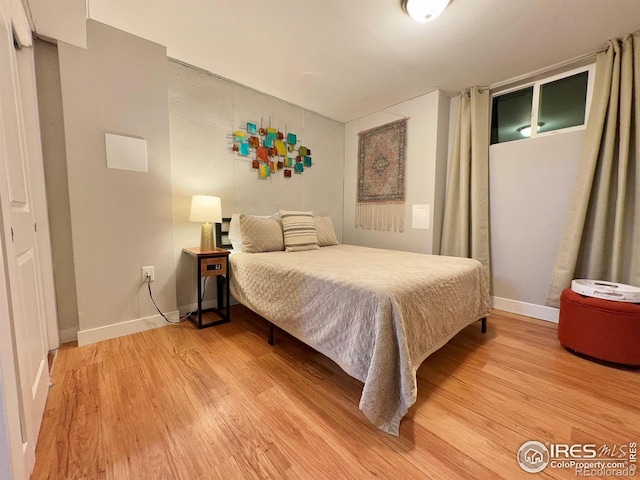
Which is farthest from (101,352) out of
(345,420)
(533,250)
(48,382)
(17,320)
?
(533,250)

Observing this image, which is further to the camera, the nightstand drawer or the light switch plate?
the light switch plate

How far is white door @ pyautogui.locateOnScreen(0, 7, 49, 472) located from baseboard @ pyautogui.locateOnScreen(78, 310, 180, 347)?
55 cm

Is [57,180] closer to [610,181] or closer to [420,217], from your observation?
[420,217]

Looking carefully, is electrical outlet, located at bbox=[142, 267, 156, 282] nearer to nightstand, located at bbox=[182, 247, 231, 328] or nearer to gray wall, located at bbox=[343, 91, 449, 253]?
nightstand, located at bbox=[182, 247, 231, 328]

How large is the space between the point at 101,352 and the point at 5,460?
1229 millimetres

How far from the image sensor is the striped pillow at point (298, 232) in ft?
8.20

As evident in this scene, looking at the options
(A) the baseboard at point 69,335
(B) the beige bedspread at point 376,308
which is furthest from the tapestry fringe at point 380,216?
(A) the baseboard at point 69,335

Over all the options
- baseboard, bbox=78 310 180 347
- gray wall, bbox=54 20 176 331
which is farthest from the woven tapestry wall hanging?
baseboard, bbox=78 310 180 347

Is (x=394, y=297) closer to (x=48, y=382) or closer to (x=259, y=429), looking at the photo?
(x=259, y=429)

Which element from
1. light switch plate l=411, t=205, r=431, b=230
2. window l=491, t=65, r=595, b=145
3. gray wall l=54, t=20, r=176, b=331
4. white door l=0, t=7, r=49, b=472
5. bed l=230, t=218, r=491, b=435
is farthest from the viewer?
light switch plate l=411, t=205, r=431, b=230

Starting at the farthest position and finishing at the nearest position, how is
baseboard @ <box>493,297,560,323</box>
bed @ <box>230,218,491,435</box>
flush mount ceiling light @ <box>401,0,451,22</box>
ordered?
1. baseboard @ <box>493,297,560,323</box>
2. flush mount ceiling light @ <box>401,0,451,22</box>
3. bed @ <box>230,218,491,435</box>

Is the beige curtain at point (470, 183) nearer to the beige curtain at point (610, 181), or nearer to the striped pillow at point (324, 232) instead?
the beige curtain at point (610, 181)

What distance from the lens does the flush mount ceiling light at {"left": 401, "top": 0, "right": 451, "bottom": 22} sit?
1.54m

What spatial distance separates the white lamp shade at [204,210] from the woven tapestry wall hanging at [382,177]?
2.05 m
